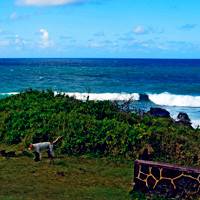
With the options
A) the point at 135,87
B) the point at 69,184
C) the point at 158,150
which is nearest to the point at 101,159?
the point at 158,150

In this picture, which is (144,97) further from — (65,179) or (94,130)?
(65,179)

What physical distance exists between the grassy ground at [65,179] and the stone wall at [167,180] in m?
0.52

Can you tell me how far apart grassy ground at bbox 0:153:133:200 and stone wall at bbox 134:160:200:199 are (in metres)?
0.52

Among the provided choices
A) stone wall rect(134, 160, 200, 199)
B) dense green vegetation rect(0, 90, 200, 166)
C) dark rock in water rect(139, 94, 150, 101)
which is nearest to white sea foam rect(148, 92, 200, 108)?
dark rock in water rect(139, 94, 150, 101)

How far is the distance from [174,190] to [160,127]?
5.58 metres

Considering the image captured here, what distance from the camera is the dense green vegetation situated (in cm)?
1490

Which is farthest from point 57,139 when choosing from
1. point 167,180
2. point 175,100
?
point 175,100

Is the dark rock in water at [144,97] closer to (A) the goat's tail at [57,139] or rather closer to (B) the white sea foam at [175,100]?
(B) the white sea foam at [175,100]

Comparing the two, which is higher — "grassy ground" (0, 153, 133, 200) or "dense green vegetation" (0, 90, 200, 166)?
"dense green vegetation" (0, 90, 200, 166)

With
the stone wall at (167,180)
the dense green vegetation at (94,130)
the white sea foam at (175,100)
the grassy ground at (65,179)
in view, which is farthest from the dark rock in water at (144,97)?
the stone wall at (167,180)

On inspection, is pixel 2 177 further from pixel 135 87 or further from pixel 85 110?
pixel 135 87

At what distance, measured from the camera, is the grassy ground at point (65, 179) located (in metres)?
11.2

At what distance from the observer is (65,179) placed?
1249cm

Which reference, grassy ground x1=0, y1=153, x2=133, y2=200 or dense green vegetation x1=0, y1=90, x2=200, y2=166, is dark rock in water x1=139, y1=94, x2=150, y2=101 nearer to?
dense green vegetation x1=0, y1=90, x2=200, y2=166
